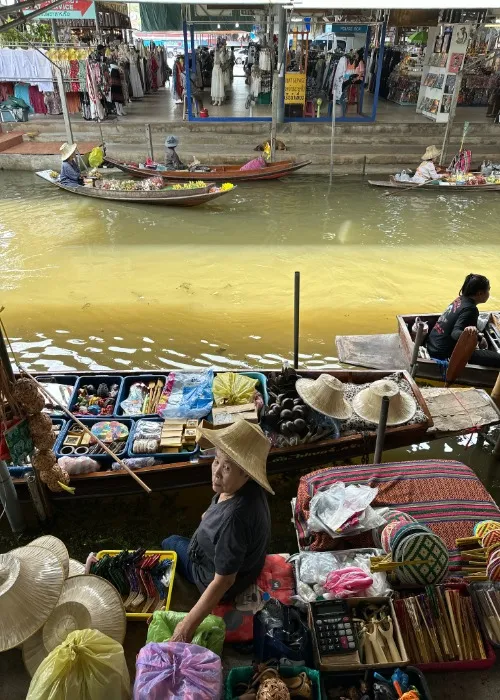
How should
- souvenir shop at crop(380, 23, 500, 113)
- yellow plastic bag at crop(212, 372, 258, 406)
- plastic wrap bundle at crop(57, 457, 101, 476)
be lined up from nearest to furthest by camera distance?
plastic wrap bundle at crop(57, 457, 101, 476) < yellow plastic bag at crop(212, 372, 258, 406) < souvenir shop at crop(380, 23, 500, 113)

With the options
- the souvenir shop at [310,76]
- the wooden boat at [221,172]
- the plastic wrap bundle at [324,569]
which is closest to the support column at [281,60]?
the souvenir shop at [310,76]

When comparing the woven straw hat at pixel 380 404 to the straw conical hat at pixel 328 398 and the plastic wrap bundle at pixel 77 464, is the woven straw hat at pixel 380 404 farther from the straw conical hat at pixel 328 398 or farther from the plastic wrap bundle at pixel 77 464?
the plastic wrap bundle at pixel 77 464

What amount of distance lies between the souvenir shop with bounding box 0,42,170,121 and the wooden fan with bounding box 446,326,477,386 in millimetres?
14248

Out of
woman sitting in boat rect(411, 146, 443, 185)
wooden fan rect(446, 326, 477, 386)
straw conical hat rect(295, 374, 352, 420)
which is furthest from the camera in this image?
woman sitting in boat rect(411, 146, 443, 185)

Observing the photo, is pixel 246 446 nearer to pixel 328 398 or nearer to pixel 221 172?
pixel 328 398

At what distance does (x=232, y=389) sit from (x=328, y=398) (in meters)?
0.98

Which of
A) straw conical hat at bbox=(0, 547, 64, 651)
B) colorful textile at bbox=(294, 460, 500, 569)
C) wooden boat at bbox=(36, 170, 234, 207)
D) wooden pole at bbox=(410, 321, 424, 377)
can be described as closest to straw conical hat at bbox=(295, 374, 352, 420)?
colorful textile at bbox=(294, 460, 500, 569)

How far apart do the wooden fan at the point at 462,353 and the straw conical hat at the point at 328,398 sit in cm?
155

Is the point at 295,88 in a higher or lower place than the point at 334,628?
higher

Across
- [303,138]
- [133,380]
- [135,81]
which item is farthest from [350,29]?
[133,380]

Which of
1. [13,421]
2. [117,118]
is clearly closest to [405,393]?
[13,421]

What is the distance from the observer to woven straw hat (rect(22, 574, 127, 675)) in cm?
268

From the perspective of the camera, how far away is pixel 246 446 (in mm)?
2582

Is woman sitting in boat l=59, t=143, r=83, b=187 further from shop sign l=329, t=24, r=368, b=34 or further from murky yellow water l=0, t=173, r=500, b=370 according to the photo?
shop sign l=329, t=24, r=368, b=34
